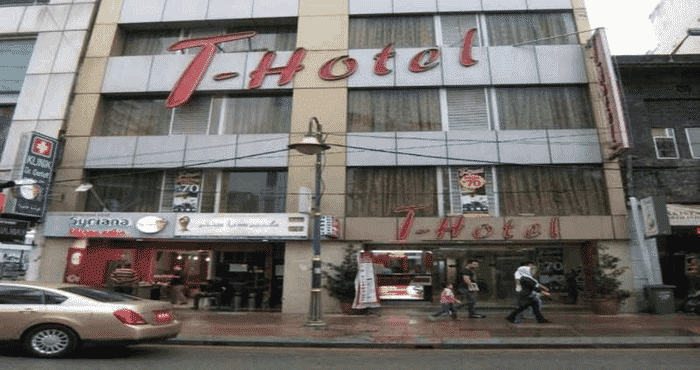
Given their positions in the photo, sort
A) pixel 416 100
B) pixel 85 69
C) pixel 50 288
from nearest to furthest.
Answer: pixel 50 288 < pixel 416 100 < pixel 85 69

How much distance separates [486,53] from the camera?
16.8 m

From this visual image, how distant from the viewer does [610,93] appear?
557 inches

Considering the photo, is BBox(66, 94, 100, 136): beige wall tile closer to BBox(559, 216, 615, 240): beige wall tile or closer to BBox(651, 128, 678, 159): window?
BBox(559, 216, 615, 240): beige wall tile

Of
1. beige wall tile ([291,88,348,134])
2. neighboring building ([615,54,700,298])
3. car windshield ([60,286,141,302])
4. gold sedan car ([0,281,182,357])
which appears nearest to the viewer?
gold sedan car ([0,281,182,357])

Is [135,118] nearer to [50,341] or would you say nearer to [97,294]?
[97,294]

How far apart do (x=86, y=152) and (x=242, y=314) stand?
29.7 feet

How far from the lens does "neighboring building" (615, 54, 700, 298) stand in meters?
15.0

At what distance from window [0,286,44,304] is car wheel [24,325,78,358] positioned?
19.1 inches

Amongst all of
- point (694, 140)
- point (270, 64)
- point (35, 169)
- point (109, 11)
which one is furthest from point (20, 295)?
point (694, 140)

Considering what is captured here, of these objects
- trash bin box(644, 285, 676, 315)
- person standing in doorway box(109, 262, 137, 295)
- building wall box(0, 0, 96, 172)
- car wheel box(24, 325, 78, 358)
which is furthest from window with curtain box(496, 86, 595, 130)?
building wall box(0, 0, 96, 172)

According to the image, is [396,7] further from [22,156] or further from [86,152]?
[22,156]

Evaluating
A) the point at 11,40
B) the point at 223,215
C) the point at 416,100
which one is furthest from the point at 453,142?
the point at 11,40

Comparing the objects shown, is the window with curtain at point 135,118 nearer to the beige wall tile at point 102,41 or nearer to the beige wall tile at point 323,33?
the beige wall tile at point 102,41

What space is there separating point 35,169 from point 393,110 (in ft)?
43.5
